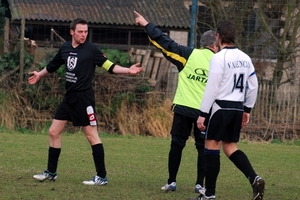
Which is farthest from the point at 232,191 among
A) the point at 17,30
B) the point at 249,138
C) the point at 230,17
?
the point at 17,30

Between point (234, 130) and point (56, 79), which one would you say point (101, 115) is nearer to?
point (56, 79)

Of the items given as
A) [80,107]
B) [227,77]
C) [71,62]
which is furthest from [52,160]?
[227,77]

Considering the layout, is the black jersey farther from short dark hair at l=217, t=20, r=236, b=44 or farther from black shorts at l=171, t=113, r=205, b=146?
short dark hair at l=217, t=20, r=236, b=44

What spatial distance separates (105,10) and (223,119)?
15.5 metres

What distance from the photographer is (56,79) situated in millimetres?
16766

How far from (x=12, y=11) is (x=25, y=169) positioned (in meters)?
11.4

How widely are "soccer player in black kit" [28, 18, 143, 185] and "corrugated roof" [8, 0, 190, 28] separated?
12.1m

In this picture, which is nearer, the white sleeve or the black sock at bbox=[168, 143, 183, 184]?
the white sleeve

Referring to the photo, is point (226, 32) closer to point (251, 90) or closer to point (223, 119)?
point (251, 90)

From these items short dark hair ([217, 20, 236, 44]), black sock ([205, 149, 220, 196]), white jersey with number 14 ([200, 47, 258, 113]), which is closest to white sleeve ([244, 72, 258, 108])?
white jersey with number 14 ([200, 47, 258, 113])

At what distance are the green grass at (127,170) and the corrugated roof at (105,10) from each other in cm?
654

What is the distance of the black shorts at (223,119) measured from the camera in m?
7.41

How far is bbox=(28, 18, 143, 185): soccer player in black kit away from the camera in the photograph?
868 centimetres

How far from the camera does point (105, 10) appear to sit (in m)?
22.5
